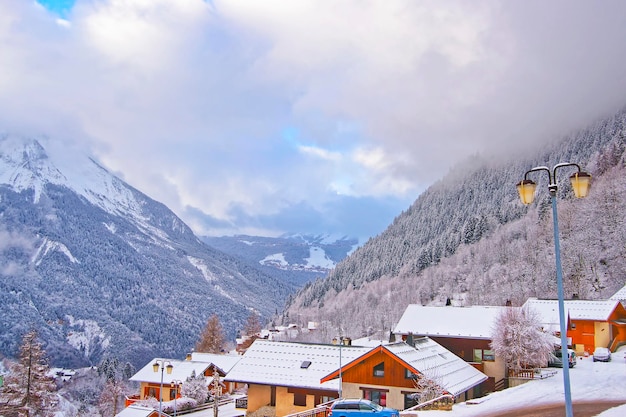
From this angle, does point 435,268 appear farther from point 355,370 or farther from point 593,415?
point 593,415

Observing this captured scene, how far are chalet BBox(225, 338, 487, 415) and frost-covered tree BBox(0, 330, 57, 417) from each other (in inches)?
1015

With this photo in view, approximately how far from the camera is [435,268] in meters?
181

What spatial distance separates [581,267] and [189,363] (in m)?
86.1

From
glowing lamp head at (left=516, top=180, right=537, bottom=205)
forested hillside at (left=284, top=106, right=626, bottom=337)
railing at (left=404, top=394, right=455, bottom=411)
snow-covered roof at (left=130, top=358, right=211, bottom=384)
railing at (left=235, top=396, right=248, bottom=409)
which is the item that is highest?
forested hillside at (left=284, top=106, right=626, bottom=337)

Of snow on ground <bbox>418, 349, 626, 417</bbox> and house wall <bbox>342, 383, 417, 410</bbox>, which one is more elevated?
snow on ground <bbox>418, 349, 626, 417</bbox>

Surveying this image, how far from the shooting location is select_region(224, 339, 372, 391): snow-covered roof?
153 ft

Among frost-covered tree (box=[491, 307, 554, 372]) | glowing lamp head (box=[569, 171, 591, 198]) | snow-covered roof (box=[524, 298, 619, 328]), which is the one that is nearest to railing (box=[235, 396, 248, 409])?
frost-covered tree (box=[491, 307, 554, 372])

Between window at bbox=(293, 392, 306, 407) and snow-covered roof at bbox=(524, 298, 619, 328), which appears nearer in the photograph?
window at bbox=(293, 392, 306, 407)

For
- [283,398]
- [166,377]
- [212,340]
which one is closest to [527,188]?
[283,398]

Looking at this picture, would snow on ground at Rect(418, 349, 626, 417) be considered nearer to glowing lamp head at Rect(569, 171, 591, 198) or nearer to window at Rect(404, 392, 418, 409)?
window at Rect(404, 392, 418, 409)

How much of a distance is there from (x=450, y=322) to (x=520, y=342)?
10.8 metres

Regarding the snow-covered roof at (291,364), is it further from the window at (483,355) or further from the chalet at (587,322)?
the chalet at (587,322)

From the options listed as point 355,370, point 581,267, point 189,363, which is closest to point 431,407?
point 355,370

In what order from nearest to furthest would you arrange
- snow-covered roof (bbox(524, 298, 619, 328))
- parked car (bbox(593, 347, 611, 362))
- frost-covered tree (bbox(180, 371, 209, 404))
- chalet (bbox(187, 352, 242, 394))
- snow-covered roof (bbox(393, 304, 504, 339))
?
parked car (bbox(593, 347, 611, 362)), snow-covered roof (bbox(393, 304, 504, 339)), snow-covered roof (bbox(524, 298, 619, 328)), frost-covered tree (bbox(180, 371, 209, 404)), chalet (bbox(187, 352, 242, 394))
